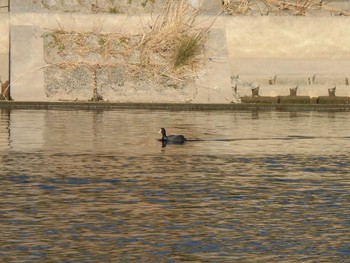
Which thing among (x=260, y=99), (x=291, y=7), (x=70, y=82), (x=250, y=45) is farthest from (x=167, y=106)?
(x=291, y=7)

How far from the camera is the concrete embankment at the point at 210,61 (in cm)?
3400

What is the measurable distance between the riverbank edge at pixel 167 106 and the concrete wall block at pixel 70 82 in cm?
94

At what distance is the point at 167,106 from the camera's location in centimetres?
3278

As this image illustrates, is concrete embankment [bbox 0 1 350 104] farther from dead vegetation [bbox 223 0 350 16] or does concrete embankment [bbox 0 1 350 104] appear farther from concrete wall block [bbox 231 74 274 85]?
dead vegetation [bbox 223 0 350 16]

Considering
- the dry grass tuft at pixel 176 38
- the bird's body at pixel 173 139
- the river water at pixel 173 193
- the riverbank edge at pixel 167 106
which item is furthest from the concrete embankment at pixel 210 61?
the bird's body at pixel 173 139

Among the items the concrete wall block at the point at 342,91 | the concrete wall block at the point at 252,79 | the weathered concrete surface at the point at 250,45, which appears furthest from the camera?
the concrete wall block at the point at 252,79

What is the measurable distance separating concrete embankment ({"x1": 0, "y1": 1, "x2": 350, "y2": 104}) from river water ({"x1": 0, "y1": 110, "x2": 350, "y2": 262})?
7.24 m

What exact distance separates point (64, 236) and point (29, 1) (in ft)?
86.9

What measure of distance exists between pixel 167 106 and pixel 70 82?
3.10 m

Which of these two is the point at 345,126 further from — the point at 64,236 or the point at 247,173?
the point at 64,236

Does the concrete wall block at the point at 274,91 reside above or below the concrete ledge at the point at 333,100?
above

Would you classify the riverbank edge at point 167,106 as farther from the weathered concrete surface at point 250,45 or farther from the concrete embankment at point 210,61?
the weathered concrete surface at point 250,45

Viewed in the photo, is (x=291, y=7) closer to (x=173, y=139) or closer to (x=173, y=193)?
(x=173, y=139)

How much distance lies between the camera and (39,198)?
15109 mm
